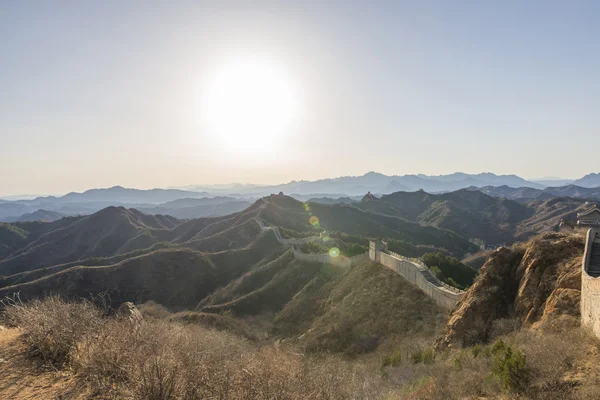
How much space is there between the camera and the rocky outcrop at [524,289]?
13.7 meters

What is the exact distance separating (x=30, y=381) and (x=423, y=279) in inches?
1007

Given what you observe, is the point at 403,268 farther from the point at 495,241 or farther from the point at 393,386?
the point at 495,241

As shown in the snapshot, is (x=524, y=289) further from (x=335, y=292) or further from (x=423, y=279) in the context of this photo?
(x=335, y=292)

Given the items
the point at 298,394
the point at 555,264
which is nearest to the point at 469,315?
the point at 555,264

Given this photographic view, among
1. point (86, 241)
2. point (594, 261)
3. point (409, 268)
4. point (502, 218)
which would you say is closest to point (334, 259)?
point (409, 268)

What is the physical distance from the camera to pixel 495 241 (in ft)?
460

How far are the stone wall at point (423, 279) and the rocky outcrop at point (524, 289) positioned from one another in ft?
11.9

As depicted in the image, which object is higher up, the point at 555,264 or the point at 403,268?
the point at 555,264

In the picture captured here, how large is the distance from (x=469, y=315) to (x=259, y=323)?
3031 centimetres

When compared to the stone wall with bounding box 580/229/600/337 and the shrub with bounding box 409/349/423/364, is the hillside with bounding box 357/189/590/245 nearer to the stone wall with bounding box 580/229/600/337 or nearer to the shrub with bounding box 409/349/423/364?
the shrub with bounding box 409/349/423/364

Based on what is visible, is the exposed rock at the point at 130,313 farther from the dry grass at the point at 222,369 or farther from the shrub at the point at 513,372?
the shrub at the point at 513,372

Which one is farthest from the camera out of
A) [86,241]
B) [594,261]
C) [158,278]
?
[86,241]

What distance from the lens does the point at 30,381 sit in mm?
8305

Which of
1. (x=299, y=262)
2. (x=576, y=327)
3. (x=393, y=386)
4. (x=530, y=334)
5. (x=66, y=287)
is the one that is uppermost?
(x=576, y=327)
